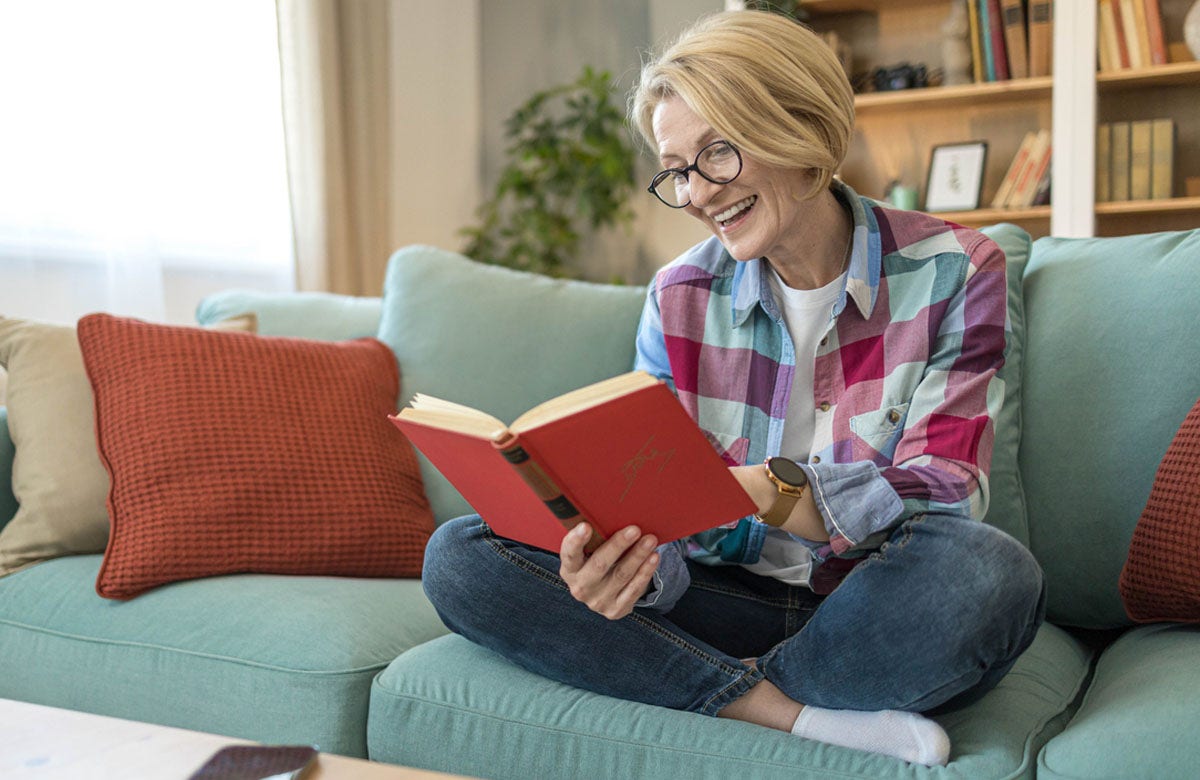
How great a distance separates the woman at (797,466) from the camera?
1.02 m

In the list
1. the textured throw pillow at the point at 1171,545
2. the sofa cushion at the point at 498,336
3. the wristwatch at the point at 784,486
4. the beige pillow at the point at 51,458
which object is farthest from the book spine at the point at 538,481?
the beige pillow at the point at 51,458

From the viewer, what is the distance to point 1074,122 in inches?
125

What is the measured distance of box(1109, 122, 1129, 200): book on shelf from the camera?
3.18m

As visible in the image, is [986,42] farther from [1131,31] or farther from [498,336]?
[498,336]

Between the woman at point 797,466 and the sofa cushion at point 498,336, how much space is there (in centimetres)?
40

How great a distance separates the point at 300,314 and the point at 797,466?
1.18 meters

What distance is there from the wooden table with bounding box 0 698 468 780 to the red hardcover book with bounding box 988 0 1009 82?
3.06 meters

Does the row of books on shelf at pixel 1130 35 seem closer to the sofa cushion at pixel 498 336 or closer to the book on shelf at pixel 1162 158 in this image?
the book on shelf at pixel 1162 158

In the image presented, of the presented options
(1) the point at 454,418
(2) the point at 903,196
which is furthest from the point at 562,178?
(1) the point at 454,418

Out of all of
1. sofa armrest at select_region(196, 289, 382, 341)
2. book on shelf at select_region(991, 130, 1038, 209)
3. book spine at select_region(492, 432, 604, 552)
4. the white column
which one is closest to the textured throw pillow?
book spine at select_region(492, 432, 604, 552)

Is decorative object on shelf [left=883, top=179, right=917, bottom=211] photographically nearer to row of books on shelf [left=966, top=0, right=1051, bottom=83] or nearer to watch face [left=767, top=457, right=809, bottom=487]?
row of books on shelf [left=966, top=0, right=1051, bottom=83]

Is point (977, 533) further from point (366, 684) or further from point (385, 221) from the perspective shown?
point (385, 221)

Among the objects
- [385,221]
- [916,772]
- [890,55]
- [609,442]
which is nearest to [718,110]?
[609,442]

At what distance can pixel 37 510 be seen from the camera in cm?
157
